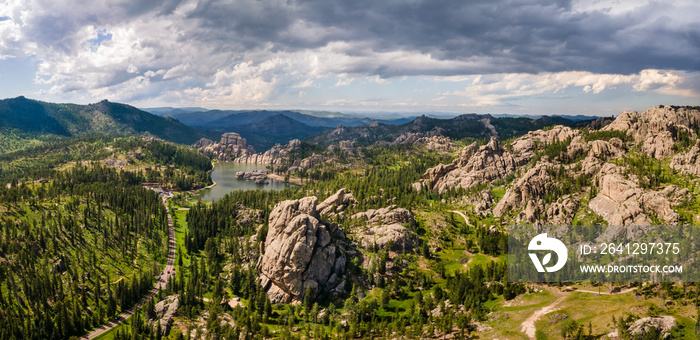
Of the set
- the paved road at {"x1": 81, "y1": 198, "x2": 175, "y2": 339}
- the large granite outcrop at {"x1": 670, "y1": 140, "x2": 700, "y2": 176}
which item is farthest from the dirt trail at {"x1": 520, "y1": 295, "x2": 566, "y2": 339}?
the paved road at {"x1": 81, "y1": 198, "x2": 175, "y2": 339}

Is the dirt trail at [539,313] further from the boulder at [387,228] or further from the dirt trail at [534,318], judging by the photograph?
the boulder at [387,228]

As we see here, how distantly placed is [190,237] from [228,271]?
3899cm

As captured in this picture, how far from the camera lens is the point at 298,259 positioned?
131750 millimetres

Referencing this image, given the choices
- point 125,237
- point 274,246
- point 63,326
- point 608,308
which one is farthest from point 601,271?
point 125,237

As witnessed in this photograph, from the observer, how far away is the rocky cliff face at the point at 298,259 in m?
132

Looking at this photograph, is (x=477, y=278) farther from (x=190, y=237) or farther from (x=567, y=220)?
(x=190, y=237)

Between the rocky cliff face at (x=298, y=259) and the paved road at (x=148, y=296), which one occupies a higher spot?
the rocky cliff face at (x=298, y=259)

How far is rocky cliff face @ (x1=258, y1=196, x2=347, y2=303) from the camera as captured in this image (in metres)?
132

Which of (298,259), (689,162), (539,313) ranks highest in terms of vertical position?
(689,162)

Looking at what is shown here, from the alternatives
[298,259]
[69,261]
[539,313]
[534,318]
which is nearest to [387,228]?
[298,259]

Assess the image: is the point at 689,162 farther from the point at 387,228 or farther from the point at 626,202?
the point at 387,228

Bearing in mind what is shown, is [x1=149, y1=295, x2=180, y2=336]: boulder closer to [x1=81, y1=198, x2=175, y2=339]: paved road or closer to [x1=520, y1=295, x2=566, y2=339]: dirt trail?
[x1=81, y1=198, x2=175, y2=339]: paved road

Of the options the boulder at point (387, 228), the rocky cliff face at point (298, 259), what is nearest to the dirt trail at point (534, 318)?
the boulder at point (387, 228)

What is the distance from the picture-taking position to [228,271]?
152000mm
